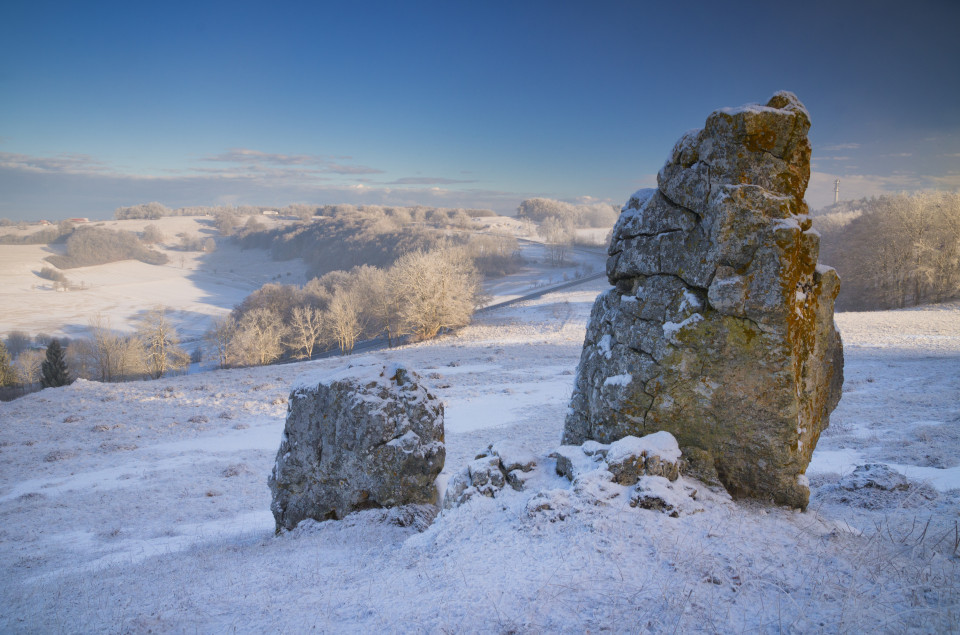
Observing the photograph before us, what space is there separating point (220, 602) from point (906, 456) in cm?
1334

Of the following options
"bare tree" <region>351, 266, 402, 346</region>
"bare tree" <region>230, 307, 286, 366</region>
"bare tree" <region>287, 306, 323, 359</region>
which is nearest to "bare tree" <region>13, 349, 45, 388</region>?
"bare tree" <region>230, 307, 286, 366</region>

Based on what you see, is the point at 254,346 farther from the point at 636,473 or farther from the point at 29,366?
the point at 636,473

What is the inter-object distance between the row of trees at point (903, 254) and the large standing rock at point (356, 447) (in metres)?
43.5

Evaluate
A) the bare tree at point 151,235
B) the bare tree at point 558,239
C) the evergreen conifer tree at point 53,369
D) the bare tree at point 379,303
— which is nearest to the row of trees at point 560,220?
the bare tree at point 558,239

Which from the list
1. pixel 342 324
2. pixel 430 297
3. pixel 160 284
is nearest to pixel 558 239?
pixel 430 297

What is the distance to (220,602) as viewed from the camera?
4.83 m

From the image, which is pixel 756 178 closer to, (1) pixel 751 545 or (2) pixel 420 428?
(1) pixel 751 545

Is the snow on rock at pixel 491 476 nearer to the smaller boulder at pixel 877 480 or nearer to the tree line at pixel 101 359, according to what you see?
the smaller boulder at pixel 877 480

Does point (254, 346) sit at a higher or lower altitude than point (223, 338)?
lower

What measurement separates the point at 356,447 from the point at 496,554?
12.3ft

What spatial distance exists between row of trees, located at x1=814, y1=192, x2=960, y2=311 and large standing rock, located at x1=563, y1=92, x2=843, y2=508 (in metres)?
40.7

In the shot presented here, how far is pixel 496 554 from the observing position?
15.7 feet

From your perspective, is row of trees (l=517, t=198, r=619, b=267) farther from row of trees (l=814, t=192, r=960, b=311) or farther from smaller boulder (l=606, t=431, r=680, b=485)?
smaller boulder (l=606, t=431, r=680, b=485)

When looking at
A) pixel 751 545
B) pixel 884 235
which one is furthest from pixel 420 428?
pixel 884 235
